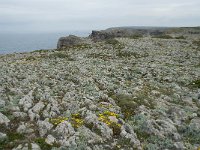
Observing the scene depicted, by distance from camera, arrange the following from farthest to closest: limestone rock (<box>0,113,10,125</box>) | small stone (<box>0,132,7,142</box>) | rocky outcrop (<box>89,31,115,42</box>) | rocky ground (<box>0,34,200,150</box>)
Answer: rocky outcrop (<box>89,31,115,42</box>) → limestone rock (<box>0,113,10,125</box>) → rocky ground (<box>0,34,200,150</box>) → small stone (<box>0,132,7,142</box>)

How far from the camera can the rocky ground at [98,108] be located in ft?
48.6

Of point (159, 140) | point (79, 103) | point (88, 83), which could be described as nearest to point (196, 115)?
point (159, 140)

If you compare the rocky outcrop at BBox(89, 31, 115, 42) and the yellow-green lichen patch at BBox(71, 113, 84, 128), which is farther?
the rocky outcrop at BBox(89, 31, 115, 42)

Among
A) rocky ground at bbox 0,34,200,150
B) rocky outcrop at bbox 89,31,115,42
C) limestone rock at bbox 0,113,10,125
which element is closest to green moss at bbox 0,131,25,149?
rocky ground at bbox 0,34,200,150

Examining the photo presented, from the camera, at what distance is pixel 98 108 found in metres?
18.5

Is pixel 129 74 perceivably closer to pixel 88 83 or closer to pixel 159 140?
pixel 88 83

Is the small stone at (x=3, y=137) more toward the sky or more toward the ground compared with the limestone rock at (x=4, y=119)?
more toward the ground

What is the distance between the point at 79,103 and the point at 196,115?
732 centimetres

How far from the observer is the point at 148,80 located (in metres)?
27.5

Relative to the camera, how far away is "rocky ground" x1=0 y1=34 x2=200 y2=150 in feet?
48.6

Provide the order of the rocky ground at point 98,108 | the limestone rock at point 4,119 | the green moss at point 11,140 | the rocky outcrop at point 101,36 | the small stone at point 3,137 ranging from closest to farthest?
the green moss at point 11,140 → the small stone at point 3,137 → the rocky ground at point 98,108 → the limestone rock at point 4,119 → the rocky outcrop at point 101,36

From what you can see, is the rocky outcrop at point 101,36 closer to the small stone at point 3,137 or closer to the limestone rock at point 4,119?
the limestone rock at point 4,119

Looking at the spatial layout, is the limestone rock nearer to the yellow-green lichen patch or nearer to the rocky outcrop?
the yellow-green lichen patch

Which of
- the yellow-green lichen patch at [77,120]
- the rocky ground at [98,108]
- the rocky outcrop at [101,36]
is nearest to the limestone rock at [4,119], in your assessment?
the rocky ground at [98,108]
